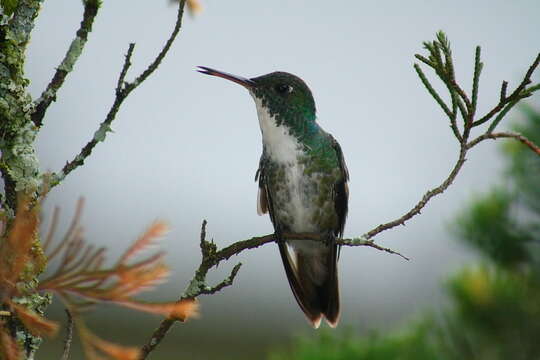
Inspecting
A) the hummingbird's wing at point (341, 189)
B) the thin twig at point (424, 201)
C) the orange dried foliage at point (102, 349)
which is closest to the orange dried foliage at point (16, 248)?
the orange dried foliage at point (102, 349)

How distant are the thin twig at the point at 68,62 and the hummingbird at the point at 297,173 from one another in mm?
1649

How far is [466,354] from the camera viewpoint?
12.8ft

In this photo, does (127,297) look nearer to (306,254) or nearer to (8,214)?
(8,214)

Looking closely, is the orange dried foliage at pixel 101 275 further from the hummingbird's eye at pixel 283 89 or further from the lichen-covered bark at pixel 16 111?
the hummingbird's eye at pixel 283 89

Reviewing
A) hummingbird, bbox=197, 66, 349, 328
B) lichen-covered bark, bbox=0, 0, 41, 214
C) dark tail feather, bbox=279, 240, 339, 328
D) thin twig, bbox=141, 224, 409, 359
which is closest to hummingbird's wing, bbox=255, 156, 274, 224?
hummingbird, bbox=197, 66, 349, 328

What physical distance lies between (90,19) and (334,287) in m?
2.41

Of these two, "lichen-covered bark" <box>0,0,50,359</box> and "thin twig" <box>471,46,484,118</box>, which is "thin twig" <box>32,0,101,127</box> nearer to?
"lichen-covered bark" <box>0,0,50,359</box>

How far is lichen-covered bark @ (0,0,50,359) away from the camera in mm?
1153

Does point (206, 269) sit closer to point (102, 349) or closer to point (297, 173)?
point (102, 349)

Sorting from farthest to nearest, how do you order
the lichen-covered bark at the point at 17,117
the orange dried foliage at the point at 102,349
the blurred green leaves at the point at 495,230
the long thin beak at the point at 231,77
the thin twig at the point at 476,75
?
the blurred green leaves at the point at 495,230 < the long thin beak at the point at 231,77 < the thin twig at the point at 476,75 < the lichen-covered bark at the point at 17,117 < the orange dried foliage at the point at 102,349

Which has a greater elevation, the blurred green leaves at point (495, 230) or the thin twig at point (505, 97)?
the blurred green leaves at point (495, 230)

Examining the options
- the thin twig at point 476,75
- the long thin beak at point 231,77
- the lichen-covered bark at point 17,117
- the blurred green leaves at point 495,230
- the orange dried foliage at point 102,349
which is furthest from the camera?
Answer: the blurred green leaves at point 495,230

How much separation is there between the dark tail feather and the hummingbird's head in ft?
2.08

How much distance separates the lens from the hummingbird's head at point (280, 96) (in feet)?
10.3
